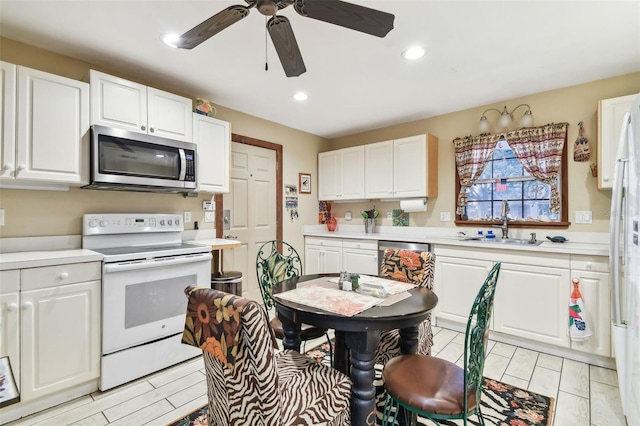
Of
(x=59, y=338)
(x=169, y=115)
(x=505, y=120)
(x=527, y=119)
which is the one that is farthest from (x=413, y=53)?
(x=59, y=338)

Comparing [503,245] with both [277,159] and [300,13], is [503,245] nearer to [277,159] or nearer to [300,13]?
[300,13]

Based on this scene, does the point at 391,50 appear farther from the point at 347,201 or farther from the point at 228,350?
the point at 347,201

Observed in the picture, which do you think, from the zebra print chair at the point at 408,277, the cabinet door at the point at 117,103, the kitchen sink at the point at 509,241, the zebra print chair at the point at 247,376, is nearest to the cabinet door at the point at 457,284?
the kitchen sink at the point at 509,241

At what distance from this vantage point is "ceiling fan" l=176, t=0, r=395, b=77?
137 centimetres

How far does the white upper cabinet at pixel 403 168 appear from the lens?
373cm

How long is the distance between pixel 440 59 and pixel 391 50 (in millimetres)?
443

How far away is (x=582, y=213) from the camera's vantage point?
9.61 feet

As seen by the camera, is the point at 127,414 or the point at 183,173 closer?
the point at 127,414

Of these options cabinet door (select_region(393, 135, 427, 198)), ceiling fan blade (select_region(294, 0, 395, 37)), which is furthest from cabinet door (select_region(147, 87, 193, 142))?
cabinet door (select_region(393, 135, 427, 198))

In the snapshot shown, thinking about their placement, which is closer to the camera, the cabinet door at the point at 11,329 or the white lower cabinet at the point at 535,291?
the cabinet door at the point at 11,329

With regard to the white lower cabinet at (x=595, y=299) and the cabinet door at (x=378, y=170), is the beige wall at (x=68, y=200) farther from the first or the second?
the white lower cabinet at (x=595, y=299)

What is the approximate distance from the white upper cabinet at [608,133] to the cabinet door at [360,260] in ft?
7.33

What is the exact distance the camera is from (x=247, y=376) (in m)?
1.08

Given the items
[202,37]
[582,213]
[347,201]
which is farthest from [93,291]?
[582,213]
